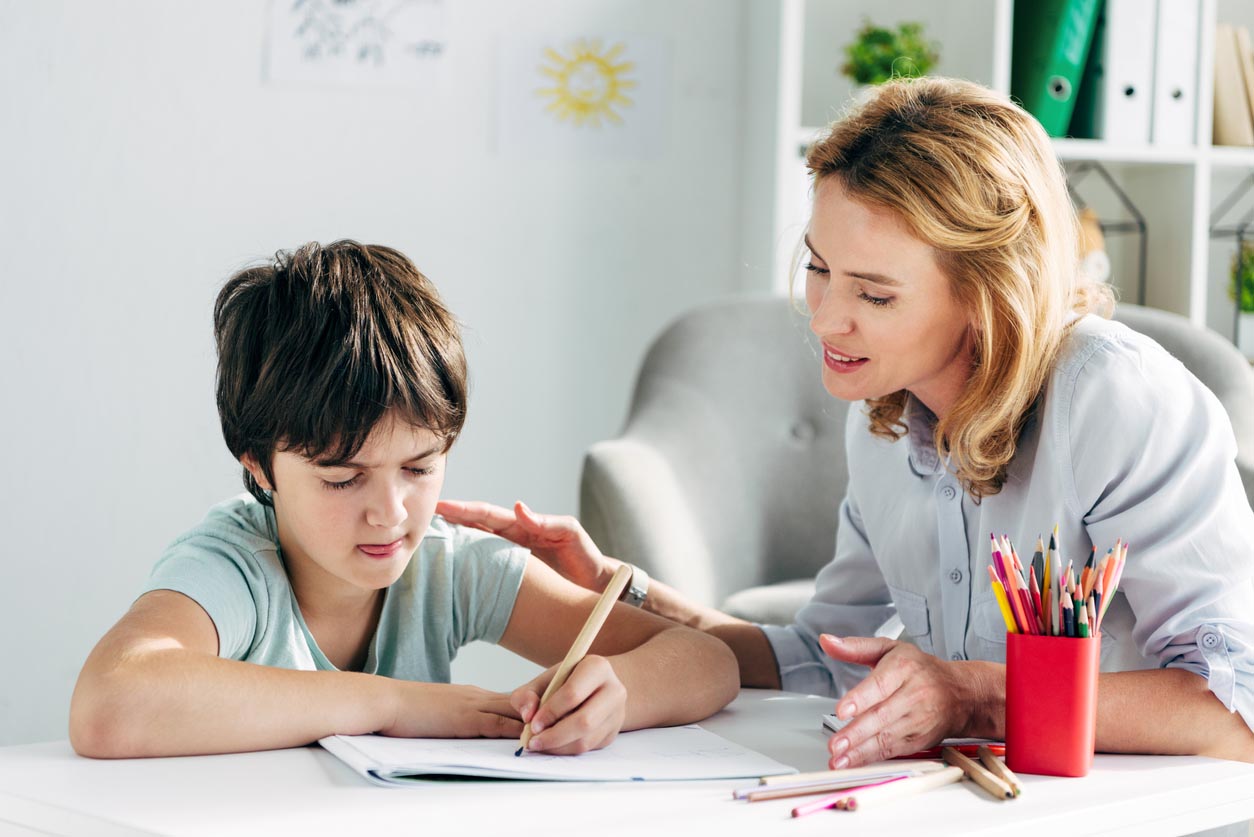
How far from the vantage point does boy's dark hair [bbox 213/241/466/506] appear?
100 cm

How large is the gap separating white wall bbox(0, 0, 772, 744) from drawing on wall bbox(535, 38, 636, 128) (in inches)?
1.9

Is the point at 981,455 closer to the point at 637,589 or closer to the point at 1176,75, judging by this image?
the point at 637,589

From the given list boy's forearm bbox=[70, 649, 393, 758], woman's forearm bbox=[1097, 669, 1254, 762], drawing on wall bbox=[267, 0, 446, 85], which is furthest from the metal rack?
boy's forearm bbox=[70, 649, 393, 758]

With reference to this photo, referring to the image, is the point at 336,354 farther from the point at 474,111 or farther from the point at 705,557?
the point at 474,111

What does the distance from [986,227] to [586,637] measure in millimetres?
489

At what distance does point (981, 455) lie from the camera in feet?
3.55

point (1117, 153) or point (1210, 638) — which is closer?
point (1210, 638)

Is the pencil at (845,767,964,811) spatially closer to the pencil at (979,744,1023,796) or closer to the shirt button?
the pencil at (979,744,1023,796)

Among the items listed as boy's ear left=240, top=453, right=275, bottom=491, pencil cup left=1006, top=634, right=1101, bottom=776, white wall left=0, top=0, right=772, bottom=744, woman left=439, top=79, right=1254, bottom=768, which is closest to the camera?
pencil cup left=1006, top=634, right=1101, bottom=776

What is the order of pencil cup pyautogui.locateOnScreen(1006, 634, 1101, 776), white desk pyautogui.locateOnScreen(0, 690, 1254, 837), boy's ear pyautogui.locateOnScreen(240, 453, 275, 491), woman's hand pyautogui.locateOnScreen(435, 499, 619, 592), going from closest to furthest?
white desk pyautogui.locateOnScreen(0, 690, 1254, 837), pencil cup pyautogui.locateOnScreen(1006, 634, 1101, 776), boy's ear pyautogui.locateOnScreen(240, 453, 275, 491), woman's hand pyautogui.locateOnScreen(435, 499, 619, 592)

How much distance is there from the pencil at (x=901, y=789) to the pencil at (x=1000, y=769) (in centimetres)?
2

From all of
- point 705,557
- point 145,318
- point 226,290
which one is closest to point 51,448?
point 145,318

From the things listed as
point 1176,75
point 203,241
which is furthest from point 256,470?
point 1176,75

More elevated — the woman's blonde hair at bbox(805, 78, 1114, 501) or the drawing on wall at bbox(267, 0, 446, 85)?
the drawing on wall at bbox(267, 0, 446, 85)
